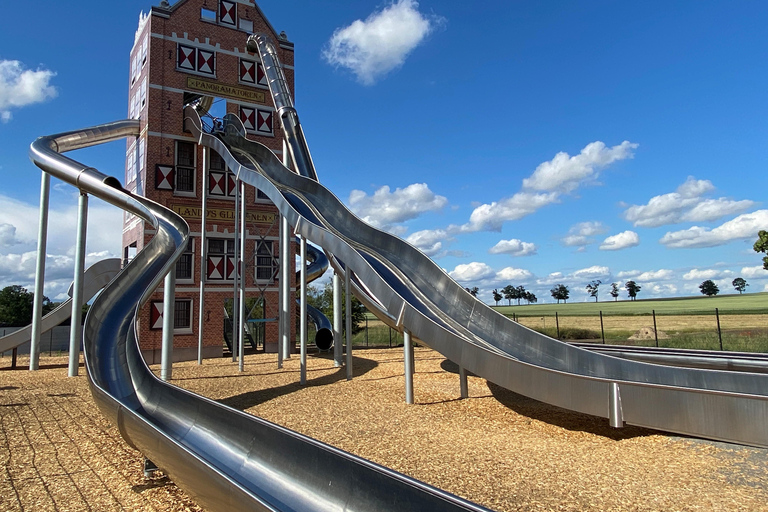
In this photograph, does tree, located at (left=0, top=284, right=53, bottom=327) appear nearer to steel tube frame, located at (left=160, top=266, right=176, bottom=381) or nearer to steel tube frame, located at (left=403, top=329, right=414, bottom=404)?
steel tube frame, located at (left=160, top=266, right=176, bottom=381)

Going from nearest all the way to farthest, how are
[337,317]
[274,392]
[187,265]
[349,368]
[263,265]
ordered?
[274,392]
[349,368]
[337,317]
[187,265]
[263,265]

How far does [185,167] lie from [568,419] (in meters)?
18.0

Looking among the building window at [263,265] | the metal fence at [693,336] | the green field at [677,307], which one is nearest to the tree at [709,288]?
the green field at [677,307]

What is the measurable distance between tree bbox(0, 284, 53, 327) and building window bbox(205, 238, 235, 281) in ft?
160

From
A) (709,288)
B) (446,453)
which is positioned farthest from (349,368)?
(709,288)

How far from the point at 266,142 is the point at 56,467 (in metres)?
18.5

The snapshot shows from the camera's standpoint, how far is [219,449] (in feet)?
17.0

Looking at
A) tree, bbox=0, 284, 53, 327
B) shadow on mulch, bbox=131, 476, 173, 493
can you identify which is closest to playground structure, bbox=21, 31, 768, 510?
shadow on mulch, bbox=131, 476, 173, 493

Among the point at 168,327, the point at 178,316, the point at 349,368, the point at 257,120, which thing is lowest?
the point at 349,368

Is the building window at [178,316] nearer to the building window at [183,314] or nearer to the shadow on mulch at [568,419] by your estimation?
the building window at [183,314]

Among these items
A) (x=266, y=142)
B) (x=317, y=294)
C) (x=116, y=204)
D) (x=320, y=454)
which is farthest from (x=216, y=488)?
(x=317, y=294)

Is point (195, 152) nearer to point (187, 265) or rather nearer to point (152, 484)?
point (187, 265)

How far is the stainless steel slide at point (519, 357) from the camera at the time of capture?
6.29m

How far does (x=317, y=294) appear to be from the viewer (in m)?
51.4
